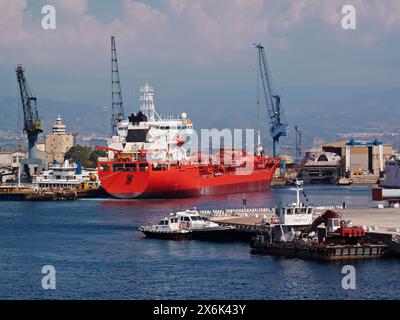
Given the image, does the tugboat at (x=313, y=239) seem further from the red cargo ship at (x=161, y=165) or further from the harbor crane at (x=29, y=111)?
the harbor crane at (x=29, y=111)

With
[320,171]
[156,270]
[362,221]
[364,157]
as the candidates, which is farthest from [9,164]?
[156,270]

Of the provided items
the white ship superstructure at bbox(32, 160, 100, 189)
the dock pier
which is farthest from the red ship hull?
the dock pier

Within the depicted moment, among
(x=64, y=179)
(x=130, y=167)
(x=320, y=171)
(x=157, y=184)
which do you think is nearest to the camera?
(x=157, y=184)

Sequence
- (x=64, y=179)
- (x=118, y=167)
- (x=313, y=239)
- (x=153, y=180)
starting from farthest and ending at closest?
(x=64, y=179)
(x=118, y=167)
(x=153, y=180)
(x=313, y=239)

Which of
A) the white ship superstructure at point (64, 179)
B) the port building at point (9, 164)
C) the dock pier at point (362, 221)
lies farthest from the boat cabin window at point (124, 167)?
the port building at point (9, 164)

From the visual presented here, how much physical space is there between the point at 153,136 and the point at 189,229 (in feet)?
156

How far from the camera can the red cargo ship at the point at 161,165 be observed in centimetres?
9862

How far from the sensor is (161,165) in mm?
99125

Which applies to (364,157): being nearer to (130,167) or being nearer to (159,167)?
(159,167)

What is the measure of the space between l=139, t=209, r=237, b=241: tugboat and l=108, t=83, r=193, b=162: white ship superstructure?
41.0 metres

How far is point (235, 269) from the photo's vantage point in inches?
1845

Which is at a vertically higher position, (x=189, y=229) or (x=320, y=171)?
(x=320, y=171)

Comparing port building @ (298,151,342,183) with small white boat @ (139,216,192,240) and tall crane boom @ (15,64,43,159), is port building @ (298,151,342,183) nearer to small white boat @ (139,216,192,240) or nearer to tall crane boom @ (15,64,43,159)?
tall crane boom @ (15,64,43,159)

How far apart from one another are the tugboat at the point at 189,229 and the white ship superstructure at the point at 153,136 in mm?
41023
